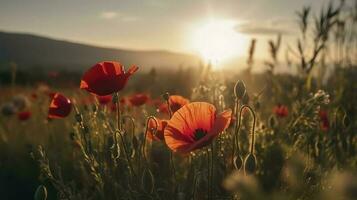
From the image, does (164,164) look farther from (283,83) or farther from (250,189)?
(250,189)

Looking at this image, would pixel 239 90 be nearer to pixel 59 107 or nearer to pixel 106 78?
pixel 106 78

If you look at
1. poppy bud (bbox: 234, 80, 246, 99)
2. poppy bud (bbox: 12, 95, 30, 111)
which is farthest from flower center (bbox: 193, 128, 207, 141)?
poppy bud (bbox: 12, 95, 30, 111)

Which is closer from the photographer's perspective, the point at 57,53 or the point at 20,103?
the point at 20,103

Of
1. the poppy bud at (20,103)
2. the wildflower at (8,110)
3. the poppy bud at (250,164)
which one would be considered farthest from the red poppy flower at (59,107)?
the poppy bud at (20,103)

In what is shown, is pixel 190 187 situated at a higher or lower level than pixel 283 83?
lower

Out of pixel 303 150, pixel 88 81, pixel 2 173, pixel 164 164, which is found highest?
pixel 88 81

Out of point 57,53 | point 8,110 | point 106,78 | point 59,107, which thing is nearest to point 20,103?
point 8,110

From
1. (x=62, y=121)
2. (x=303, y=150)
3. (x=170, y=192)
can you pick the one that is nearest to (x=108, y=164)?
(x=170, y=192)
